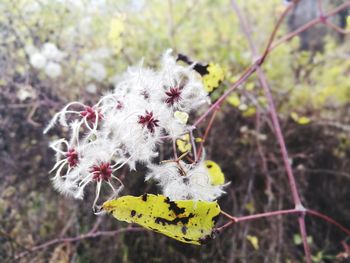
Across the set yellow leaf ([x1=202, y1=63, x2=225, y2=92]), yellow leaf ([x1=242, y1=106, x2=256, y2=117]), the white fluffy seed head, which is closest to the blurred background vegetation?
yellow leaf ([x1=242, y1=106, x2=256, y2=117])

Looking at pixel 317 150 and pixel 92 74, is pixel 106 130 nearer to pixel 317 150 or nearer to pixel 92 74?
pixel 92 74

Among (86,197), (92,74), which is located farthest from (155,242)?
(92,74)

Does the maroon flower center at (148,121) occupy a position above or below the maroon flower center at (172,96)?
below

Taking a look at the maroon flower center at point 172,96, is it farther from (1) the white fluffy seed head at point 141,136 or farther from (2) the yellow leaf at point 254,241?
(2) the yellow leaf at point 254,241

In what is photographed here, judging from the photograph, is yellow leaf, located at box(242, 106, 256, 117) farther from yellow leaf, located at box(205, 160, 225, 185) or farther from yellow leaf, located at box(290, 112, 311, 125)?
yellow leaf, located at box(205, 160, 225, 185)

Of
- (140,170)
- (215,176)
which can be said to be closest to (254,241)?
(140,170)

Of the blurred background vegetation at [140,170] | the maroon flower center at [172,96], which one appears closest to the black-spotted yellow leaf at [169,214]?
the maroon flower center at [172,96]
